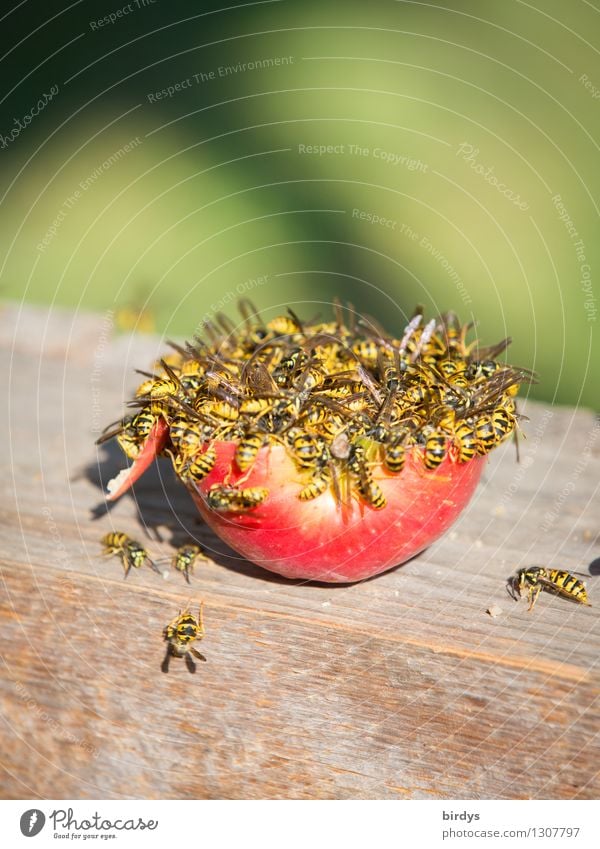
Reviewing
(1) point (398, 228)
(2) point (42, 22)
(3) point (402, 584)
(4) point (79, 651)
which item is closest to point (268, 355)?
(3) point (402, 584)

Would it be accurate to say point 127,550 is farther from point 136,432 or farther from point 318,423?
point 318,423

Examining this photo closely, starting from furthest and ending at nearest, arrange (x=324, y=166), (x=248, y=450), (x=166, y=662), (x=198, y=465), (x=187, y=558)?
(x=324, y=166)
(x=187, y=558)
(x=166, y=662)
(x=198, y=465)
(x=248, y=450)

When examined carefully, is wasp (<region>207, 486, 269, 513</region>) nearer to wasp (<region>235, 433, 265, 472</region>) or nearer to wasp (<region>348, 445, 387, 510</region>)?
wasp (<region>235, 433, 265, 472</region>)

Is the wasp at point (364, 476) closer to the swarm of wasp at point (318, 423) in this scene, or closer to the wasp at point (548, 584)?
the swarm of wasp at point (318, 423)

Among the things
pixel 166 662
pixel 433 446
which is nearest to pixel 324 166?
pixel 433 446
